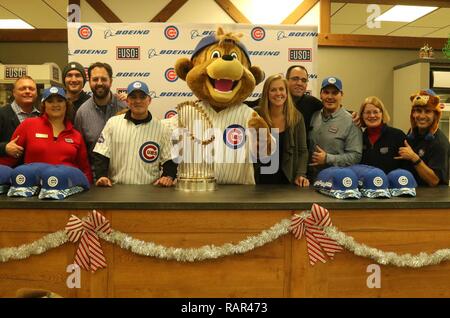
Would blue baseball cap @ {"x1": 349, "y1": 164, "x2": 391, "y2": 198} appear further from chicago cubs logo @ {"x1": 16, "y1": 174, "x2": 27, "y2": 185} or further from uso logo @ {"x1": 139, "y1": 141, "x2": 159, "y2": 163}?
chicago cubs logo @ {"x1": 16, "y1": 174, "x2": 27, "y2": 185}

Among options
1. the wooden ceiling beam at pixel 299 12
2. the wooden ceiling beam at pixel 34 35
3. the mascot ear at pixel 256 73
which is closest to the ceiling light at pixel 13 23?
the wooden ceiling beam at pixel 34 35

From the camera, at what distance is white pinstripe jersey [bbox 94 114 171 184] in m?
2.39

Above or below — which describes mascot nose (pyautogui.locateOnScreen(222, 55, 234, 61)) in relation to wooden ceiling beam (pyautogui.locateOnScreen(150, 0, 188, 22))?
below

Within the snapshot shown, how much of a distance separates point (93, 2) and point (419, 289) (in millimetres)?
4137

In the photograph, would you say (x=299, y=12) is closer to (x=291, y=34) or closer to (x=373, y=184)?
(x=291, y=34)

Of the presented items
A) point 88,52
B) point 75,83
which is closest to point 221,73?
point 75,83

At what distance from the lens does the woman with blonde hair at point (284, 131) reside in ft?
8.05

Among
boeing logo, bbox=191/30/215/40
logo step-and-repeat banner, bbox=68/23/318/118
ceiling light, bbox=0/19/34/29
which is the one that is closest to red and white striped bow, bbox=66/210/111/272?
logo step-and-repeat banner, bbox=68/23/318/118

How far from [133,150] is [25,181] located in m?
0.66

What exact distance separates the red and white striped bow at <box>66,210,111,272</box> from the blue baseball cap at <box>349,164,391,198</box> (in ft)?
3.51

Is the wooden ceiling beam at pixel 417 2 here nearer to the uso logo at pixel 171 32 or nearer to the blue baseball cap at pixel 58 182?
the uso logo at pixel 171 32

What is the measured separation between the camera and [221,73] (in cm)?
226

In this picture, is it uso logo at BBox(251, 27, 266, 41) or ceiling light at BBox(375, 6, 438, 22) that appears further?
ceiling light at BBox(375, 6, 438, 22)

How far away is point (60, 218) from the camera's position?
1.74 m
